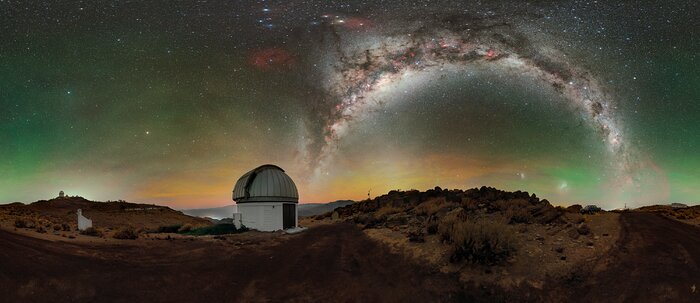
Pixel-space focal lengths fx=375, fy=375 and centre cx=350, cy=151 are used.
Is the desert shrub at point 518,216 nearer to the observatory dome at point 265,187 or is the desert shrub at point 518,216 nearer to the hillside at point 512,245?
the hillside at point 512,245

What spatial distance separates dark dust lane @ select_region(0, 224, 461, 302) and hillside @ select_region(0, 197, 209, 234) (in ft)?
83.9

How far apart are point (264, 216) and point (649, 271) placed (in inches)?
864

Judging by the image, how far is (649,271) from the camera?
12.4m

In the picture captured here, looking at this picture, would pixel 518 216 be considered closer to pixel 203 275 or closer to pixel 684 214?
pixel 203 275

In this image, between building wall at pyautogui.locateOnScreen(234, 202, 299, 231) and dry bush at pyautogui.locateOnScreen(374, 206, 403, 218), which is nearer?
building wall at pyautogui.locateOnScreen(234, 202, 299, 231)

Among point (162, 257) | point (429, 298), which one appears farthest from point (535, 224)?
point (162, 257)

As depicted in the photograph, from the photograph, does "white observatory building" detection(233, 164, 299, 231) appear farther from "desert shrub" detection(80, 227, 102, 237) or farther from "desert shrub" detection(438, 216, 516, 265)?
"desert shrub" detection(438, 216, 516, 265)

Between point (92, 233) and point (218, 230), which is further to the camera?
point (218, 230)

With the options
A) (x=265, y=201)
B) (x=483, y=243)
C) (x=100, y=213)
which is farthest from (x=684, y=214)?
(x=100, y=213)

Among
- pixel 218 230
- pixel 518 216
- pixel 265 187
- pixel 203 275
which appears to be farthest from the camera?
pixel 265 187

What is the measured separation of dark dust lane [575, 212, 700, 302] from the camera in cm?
1115

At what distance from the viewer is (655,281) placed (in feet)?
38.7

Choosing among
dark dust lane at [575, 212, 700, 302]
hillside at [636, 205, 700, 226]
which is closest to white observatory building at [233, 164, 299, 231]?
dark dust lane at [575, 212, 700, 302]

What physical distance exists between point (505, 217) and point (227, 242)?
1463cm
